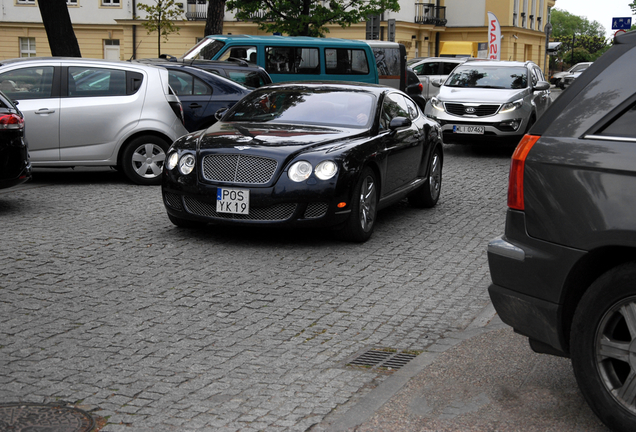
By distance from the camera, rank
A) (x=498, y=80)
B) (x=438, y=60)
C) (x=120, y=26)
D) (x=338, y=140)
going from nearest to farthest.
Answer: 1. (x=338, y=140)
2. (x=498, y=80)
3. (x=438, y=60)
4. (x=120, y=26)

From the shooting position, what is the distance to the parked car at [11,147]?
860cm

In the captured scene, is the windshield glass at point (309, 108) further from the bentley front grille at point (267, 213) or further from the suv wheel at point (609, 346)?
the suv wheel at point (609, 346)

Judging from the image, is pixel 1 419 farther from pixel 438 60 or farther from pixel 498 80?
pixel 438 60

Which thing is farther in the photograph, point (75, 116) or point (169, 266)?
point (75, 116)

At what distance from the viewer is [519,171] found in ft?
12.5

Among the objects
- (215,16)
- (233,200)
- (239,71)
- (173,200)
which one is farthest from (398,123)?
(215,16)

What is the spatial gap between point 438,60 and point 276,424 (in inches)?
1061

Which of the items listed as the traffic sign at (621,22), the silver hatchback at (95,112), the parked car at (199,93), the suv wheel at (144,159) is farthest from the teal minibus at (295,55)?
the traffic sign at (621,22)

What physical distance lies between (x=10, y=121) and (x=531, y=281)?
6.52 m

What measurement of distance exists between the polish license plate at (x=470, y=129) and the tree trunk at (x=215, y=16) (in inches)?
450

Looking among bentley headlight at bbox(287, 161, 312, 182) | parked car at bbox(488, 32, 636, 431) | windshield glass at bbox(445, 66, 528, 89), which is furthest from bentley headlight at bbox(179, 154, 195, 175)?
windshield glass at bbox(445, 66, 528, 89)

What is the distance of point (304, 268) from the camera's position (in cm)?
688

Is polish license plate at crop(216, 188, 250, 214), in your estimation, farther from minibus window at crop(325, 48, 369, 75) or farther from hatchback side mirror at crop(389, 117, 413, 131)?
minibus window at crop(325, 48, 369, 75)

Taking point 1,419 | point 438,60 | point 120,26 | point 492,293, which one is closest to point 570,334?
point 492,293
